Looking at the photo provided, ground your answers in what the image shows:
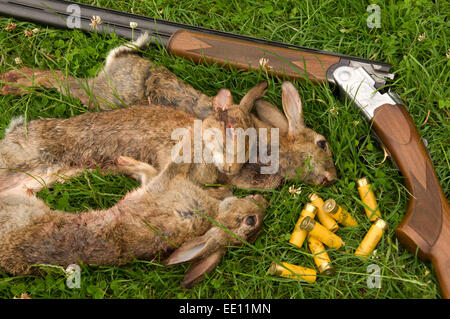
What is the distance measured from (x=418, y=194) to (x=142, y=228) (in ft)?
9.55

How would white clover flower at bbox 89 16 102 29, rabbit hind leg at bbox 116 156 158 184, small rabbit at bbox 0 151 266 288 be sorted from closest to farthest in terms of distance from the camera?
small rabbit at bbox 0 151 266 288 → rabbit hind leg at bbox 116 156 158 184 → white clover flower at bbox 89 16 102 29

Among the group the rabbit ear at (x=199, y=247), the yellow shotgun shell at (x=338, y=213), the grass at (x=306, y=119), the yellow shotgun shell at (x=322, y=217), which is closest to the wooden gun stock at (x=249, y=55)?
the grass at (x=306, y=119)

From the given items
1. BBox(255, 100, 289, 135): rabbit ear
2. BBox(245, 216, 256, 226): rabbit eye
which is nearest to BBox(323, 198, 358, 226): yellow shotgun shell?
BBox(245, 216, 256, 226): rabbit eye

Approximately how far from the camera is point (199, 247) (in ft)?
16.3

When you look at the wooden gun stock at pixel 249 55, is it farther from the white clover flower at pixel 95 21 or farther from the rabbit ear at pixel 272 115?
the white clover flower at pixel 95 21

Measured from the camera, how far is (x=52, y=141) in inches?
216

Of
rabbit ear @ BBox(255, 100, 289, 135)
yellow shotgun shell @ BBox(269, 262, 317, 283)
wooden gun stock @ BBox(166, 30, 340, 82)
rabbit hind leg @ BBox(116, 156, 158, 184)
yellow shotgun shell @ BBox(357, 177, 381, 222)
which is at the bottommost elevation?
yellow shotgun shell @ BBox(269, 262, 317, 283)

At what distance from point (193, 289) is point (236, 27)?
3.49 metres

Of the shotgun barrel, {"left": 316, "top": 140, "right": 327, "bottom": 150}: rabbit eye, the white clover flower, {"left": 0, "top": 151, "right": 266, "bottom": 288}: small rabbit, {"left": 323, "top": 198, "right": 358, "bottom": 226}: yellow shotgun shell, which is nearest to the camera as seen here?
{"left": 0, "top": 151, "right": 266, "bottom": 288}: small rabbit

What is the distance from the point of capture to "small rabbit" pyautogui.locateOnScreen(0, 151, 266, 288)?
16.5 ft

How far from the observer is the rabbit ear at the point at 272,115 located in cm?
584

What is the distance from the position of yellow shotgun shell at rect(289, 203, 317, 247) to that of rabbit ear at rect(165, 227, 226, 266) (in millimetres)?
796

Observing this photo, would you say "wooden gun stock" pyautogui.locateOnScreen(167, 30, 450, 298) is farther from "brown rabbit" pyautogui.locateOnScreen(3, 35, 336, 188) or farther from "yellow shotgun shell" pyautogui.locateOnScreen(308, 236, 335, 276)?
"yellow shotgun shell" pyautogui.locateOnScreen(308, 236, 335, 276)

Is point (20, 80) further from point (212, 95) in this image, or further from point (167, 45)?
point (212, 95)
